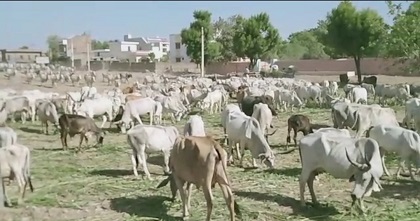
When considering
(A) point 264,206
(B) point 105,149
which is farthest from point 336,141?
(B) point 105,149

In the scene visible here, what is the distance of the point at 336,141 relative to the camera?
9.72 meters

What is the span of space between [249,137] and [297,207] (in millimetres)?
3423

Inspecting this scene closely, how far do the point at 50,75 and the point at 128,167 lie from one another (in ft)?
118

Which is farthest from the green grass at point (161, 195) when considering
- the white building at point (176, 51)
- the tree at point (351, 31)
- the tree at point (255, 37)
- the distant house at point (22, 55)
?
the distant house at point (22, 55)

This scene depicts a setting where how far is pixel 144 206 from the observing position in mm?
9906

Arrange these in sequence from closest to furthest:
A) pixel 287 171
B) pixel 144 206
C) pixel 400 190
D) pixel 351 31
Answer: pixel 144 206
pixel 400 190
pixel 287 171
pixel 351 31

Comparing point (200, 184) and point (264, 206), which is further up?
point (200, 184)

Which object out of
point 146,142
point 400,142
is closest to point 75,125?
point 146,142

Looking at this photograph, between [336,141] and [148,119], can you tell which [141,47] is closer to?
[148,119]

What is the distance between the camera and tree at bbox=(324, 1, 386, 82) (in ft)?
166

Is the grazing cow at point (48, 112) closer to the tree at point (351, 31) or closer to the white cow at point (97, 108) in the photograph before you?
the white cow at point (97, 108)

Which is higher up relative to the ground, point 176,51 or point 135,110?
point 176,51

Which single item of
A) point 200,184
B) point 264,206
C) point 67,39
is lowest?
point 264,206

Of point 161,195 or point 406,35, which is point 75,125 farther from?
point 406,35
